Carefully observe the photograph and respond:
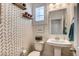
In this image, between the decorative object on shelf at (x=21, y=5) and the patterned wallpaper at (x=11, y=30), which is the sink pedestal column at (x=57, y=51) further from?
the decorative object on shelf at (x=21, y=5)

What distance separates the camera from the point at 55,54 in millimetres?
1293

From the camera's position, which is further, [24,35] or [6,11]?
[24,35]

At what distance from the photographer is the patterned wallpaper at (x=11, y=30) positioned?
1.23 m

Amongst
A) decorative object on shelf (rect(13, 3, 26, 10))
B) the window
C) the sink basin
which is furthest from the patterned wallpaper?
the sink basin

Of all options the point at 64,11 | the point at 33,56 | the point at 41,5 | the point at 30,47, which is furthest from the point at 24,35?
the point at 64,11

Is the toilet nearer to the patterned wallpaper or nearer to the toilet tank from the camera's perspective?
the toilet tank

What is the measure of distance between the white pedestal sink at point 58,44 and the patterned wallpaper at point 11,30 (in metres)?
0.35

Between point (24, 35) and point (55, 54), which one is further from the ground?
point (24, 35)

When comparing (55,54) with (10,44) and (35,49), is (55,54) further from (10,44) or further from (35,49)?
(10,44)

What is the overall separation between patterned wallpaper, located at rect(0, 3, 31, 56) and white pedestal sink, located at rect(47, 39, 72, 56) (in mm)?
354

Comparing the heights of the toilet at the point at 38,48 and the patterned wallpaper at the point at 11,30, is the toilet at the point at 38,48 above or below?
below

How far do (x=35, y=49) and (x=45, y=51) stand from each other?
0.41 ft

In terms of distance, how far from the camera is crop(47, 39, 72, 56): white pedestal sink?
128 cm

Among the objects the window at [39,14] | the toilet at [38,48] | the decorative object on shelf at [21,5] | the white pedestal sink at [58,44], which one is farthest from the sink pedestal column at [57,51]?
the decorative object on shelf at [21,5]
